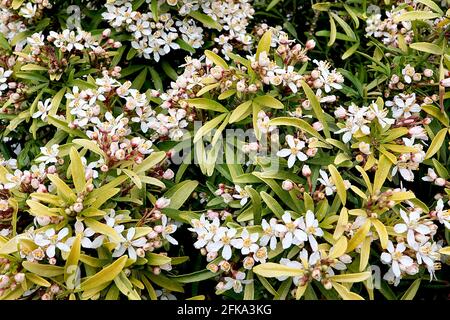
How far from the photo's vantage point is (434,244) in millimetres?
1445

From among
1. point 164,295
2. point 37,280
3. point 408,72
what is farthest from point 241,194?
point 408,72

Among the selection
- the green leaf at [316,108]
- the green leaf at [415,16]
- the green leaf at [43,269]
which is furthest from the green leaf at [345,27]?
the green leaf at [43,269]

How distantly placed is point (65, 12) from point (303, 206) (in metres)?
1.30

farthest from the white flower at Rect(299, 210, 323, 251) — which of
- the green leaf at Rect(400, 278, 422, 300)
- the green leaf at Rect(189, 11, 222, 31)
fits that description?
the green leaf at Rect(189, 11, 222, 31)

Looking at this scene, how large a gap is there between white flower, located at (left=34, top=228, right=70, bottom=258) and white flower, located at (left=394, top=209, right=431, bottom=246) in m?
0.88

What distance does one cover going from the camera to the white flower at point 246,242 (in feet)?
4.66

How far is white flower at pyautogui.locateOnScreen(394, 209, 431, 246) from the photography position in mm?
1399

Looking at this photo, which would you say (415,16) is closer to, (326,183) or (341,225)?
(326,183)

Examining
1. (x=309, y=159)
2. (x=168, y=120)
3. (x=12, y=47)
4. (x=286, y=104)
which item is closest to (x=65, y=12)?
(x=12, y=47)

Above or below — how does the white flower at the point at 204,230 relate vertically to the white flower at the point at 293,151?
below

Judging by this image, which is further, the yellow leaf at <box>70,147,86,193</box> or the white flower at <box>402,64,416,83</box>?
the white flower at <box>402,64,416,83</box>

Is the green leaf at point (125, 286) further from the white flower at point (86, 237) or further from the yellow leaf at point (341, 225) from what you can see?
the yellow leaf at point (341, 225)

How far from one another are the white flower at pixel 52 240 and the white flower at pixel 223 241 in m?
0.38

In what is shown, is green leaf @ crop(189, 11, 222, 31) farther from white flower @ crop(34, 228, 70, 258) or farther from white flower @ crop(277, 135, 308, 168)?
white flower @ crop(34, 228, 70, 258)
